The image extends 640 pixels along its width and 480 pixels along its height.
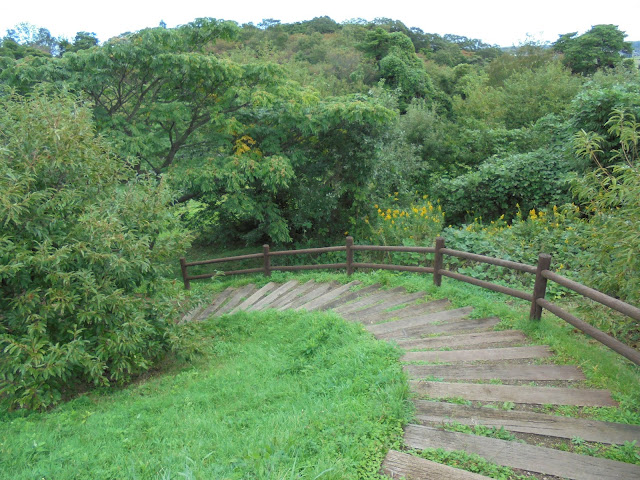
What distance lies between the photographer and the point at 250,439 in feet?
10.4

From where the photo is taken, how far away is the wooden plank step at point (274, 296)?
25.2 ft

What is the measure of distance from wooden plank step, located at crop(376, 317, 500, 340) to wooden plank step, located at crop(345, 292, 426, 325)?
0.63m

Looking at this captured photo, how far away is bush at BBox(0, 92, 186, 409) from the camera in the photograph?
180 inches

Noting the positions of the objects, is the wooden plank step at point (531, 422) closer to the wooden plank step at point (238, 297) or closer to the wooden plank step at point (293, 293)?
the wooden plank step at point (293, 293)

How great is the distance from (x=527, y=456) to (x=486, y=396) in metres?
0.75

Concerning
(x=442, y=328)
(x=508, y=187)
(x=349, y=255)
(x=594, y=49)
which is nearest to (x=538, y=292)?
Result: (x=442, y=328)

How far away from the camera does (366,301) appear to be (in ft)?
21.9

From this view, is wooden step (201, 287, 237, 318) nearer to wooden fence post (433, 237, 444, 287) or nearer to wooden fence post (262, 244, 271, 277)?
wooden fence post (262, 244, 271, 277)

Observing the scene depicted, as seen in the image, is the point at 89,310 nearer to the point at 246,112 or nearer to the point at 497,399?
the point at 497,399

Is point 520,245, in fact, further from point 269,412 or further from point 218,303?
point 269,412

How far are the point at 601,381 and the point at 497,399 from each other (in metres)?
1.03

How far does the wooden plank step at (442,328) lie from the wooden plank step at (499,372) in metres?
1.03

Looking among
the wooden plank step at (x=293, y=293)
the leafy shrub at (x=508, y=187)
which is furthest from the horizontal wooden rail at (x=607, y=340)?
the leafy shrub at (x=508, y=187)

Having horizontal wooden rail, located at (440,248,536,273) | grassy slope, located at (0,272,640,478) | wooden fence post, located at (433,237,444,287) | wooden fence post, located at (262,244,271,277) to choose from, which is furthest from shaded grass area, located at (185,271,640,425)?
wooden fence post, located at (262,244,271,277)
